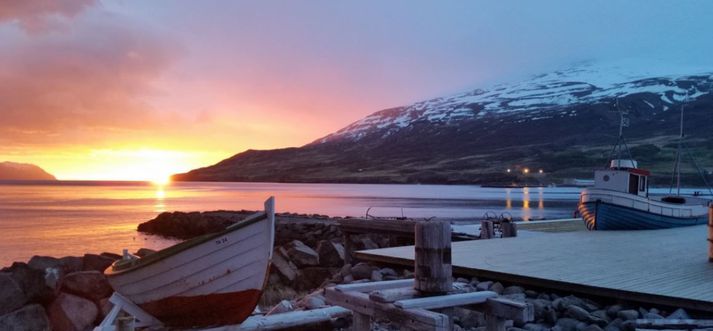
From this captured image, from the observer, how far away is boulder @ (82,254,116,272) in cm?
1736

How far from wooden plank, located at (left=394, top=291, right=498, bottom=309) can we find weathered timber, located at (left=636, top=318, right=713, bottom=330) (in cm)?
344

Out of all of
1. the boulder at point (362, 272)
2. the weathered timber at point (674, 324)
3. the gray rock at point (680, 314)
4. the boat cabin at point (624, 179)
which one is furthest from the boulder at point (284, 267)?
the boat cabin at point (624, 179)

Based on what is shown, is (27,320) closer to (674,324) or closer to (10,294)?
(10,294)

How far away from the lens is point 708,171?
12550cm

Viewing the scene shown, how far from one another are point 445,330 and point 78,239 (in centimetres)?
4326

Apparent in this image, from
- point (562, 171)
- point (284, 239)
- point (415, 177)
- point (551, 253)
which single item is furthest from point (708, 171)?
point (551, 253)

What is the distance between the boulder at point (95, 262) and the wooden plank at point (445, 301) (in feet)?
47.5

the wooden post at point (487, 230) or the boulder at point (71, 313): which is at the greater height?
the wooden post at point (487, 230)

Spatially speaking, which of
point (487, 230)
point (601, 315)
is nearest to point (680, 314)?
point (601, 315)

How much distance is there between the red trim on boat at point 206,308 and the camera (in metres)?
9.17

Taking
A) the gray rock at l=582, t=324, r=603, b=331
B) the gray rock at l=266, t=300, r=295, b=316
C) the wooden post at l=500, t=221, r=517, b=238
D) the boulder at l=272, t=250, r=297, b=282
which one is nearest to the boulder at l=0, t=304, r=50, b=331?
the gray rock at l=266, t=300, r=295, b=316

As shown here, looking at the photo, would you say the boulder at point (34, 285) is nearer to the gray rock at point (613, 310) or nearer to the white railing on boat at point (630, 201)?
the gray rock at point (613, 310)

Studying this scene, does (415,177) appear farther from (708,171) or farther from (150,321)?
(150,321)

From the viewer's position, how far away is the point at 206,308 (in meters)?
9.25
